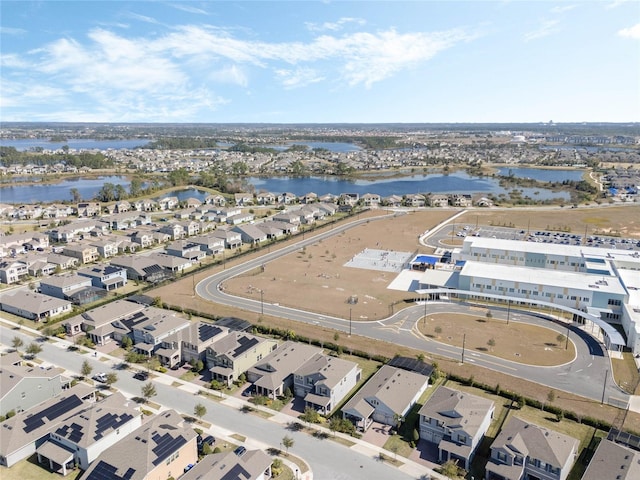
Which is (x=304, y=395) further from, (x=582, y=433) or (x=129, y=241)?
(x=129, y=241)

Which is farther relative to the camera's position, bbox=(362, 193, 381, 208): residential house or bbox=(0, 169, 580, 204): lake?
bbox=(0, 169, 580, 204): lake

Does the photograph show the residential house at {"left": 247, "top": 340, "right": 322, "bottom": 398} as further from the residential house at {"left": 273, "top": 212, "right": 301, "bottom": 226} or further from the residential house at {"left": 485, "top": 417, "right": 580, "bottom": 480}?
the residential house at {"left": 273, "top": 212, "right": 301, "bottom": 226}

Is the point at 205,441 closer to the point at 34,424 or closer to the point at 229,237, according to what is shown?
the point at 34,424

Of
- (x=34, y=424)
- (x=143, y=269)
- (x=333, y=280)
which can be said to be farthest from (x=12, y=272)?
(x=333, y=280)

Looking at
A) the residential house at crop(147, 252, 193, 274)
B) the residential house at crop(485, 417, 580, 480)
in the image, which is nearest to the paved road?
the residential house at crop(485, 417, 580, 480)

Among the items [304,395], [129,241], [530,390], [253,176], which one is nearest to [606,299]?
[530,390]

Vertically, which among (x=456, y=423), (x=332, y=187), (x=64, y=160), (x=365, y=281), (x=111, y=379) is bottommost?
(x=111, y=379)

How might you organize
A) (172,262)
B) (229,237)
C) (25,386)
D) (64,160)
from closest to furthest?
1. (25,386)
2. (172,262)
3. (229,237)
4. (64,160)
